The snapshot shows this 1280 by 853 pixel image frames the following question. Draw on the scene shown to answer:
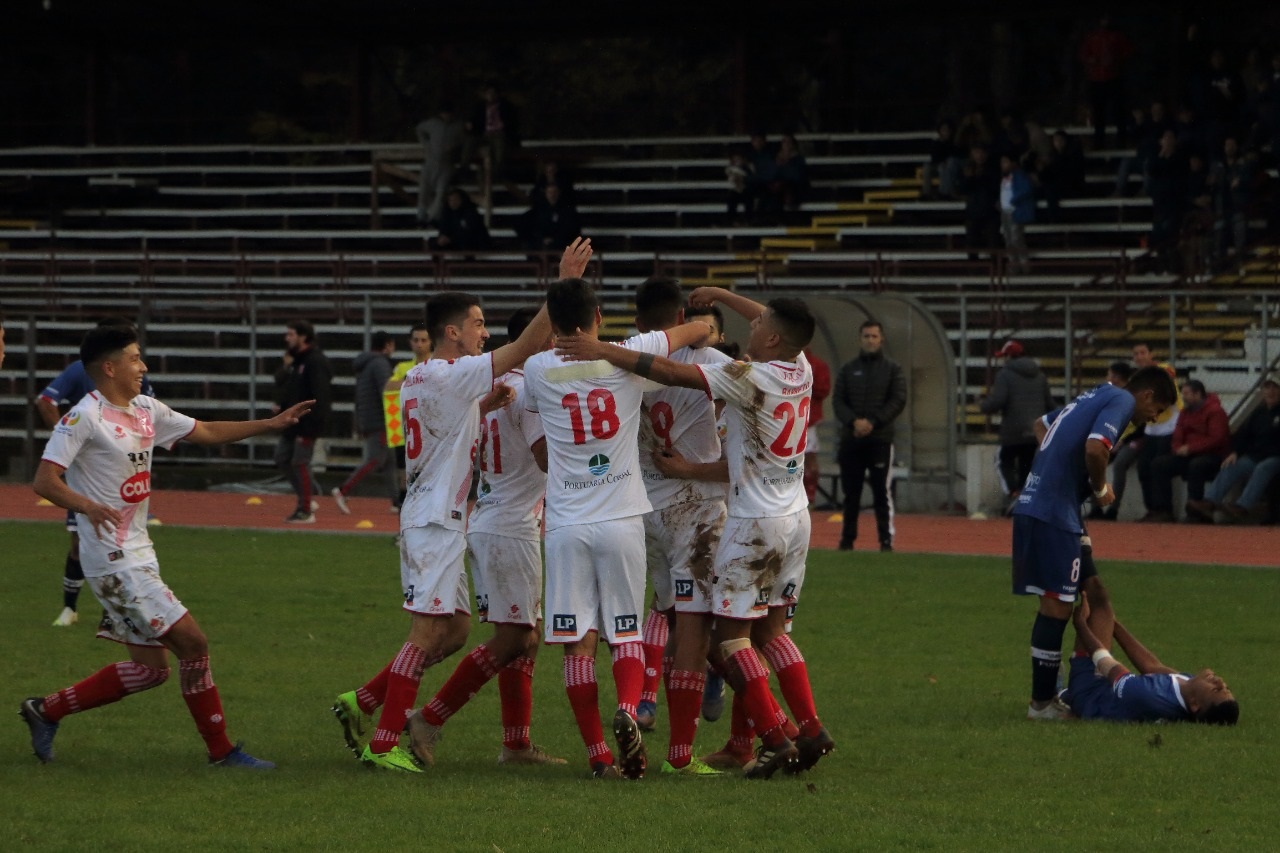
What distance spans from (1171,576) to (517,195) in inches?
757

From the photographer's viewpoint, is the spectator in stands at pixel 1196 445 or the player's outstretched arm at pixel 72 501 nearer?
the player's outstretched arm at pixel 72 501

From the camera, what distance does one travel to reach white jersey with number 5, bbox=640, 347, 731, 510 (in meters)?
8.11

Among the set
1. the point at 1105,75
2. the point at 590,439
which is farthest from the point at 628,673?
the point at 1105,75

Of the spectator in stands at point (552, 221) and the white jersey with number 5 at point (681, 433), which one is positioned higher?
the spectator in stands at point (552, 221)

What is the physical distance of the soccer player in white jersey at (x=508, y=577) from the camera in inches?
315

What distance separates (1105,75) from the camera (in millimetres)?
28828

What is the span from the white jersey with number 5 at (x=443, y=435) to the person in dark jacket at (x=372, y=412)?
11.9 m

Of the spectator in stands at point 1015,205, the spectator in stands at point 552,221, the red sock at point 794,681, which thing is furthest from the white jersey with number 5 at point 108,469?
the spectator in stands at point 552,221

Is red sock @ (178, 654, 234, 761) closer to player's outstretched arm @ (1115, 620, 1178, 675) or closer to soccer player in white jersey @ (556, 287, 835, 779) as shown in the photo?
soccer player in white jersey @ (556, 287, 835, 779)

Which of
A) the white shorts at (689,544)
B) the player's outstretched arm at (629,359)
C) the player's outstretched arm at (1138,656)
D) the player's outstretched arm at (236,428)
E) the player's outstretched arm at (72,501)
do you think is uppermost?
the player's outstretched arm at (629,359)

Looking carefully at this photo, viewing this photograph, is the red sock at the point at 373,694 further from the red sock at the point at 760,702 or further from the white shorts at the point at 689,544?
the red sock at the point at 760,702

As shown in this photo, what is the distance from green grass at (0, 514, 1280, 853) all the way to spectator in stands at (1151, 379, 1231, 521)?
6777mm

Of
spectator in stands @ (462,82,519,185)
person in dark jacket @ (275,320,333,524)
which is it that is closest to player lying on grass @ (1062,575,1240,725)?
person in dark jacket @ (275,320,333,524)

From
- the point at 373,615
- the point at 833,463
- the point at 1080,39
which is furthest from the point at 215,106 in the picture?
the point at 373,615
